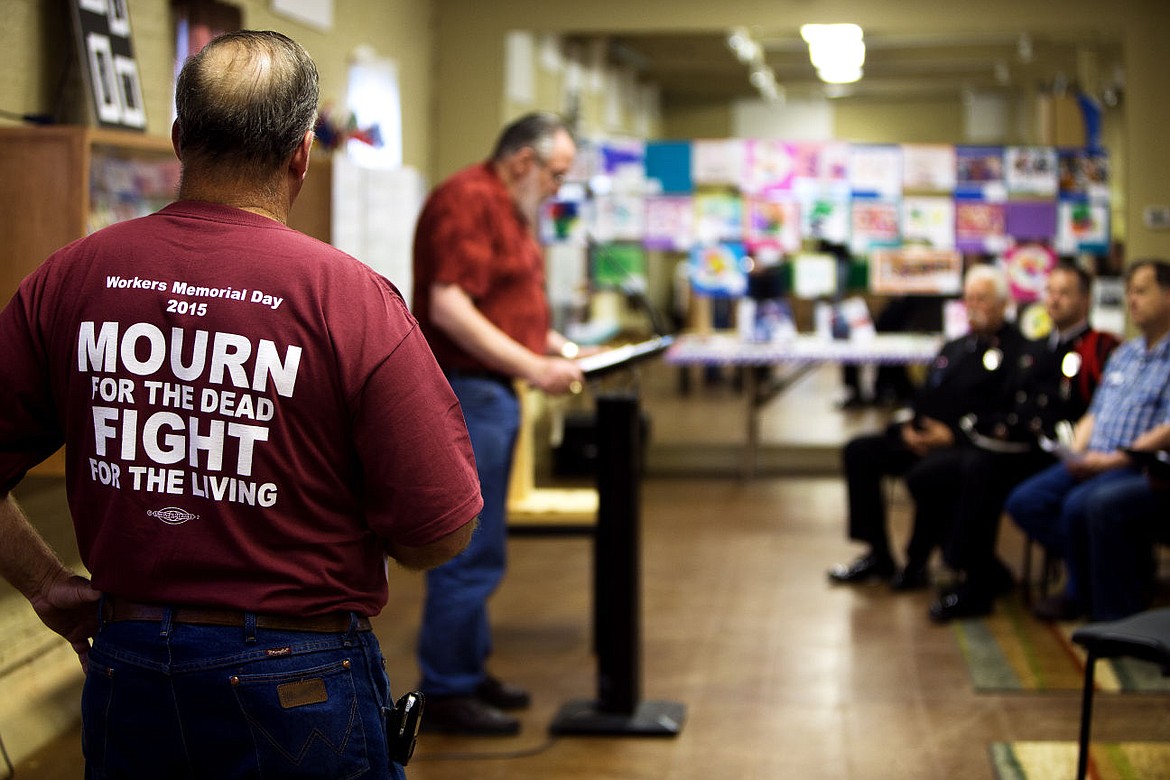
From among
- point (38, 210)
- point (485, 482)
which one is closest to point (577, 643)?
point (485, 482)

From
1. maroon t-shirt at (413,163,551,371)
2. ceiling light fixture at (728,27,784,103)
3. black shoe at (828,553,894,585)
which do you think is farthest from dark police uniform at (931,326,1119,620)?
ceiling light fixture at (728,27,784,103)

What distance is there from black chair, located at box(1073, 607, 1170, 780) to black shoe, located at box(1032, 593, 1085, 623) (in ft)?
6.46

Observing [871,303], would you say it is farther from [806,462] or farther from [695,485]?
[695,485]

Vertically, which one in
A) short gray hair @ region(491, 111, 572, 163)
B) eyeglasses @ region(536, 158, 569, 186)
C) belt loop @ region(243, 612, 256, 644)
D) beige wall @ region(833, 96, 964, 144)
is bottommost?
belt loop @ region(243, 612, 256, 644)

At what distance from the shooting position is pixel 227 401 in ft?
4.97

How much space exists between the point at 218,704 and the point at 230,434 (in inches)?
11.9

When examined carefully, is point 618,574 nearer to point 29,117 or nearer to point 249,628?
point 29,117

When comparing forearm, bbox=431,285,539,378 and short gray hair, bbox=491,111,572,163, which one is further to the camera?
short gray hair, bbox=491,111,572,163

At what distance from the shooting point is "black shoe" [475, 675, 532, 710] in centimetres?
397

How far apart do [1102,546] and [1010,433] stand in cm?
82

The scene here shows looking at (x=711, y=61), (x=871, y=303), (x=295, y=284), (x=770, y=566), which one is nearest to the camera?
(x=295, y=284)

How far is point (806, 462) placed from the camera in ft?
28.0

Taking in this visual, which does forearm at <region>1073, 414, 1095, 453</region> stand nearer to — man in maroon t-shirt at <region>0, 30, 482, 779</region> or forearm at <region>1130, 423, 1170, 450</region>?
forearm at <region>1130, 423, 1170, 450</region>

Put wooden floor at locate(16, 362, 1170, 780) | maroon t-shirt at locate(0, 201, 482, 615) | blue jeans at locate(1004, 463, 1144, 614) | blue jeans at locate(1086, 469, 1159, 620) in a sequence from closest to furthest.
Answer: maroon t-shirt at locate(0, 201, 482, 615) → wooden floor at locate(16, 362, 1170, 780) → blue jeans at locate(1086, 469, 1159, 620) → blue jeans at locate(1004, 463, 1144, 614)
